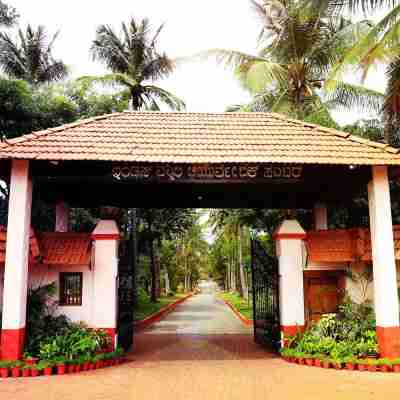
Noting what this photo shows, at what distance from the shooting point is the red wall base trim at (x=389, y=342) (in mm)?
9766

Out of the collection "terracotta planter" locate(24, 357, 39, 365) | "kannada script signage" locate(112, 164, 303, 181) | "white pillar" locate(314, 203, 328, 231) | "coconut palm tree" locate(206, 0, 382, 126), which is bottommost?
"terracotta planter" locate(24, 357, 39, 365)

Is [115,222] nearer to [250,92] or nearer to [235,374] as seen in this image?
[235,374]

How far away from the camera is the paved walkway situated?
779cm

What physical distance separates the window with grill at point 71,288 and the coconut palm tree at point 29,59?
56.9ft

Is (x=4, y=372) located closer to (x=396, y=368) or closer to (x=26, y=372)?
(x=26, y=372)

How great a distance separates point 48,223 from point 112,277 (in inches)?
339

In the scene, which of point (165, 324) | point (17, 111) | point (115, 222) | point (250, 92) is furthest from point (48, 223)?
point (250, 92)

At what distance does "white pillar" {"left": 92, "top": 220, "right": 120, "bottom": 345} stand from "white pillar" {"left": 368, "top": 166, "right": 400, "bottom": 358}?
18.9 ft

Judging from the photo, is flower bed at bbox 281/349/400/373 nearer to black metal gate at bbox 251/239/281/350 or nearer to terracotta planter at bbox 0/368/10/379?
black metal gate at bbox 251/239/281/350

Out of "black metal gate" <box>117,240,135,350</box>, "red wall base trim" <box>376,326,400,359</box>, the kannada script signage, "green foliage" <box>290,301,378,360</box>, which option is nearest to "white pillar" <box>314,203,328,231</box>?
"green foliage" <box>290,301,378,360</box>

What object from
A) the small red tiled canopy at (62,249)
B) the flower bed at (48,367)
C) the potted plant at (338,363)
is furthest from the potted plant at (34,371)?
the potted plant at (338,363)

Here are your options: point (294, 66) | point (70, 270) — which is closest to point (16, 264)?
point (70, 270)

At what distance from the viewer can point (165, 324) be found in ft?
68.9

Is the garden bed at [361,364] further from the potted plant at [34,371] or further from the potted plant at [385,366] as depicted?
the potted plant at [34,371]
